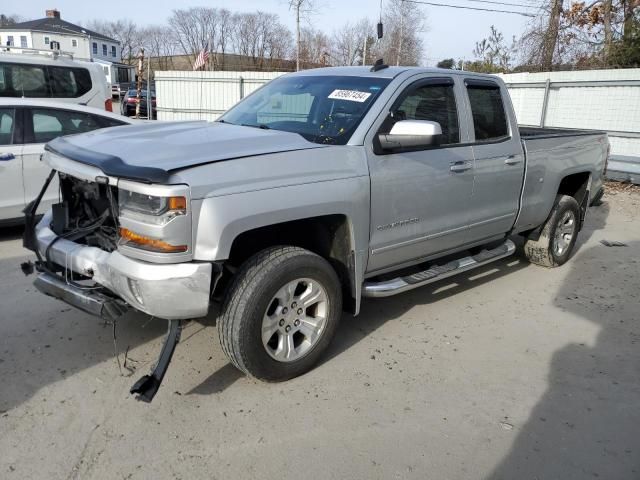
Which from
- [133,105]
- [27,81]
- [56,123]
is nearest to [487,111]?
[56,123]

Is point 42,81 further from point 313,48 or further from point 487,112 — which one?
point 313,48

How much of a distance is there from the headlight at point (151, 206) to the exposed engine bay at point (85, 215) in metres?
0.27

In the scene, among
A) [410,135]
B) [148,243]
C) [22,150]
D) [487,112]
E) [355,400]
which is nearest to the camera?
[148,243]

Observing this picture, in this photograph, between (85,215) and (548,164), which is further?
(548,164)

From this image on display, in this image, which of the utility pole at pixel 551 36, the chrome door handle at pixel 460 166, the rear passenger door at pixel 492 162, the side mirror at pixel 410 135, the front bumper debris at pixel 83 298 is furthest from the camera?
the utility pole at pixel 551 36

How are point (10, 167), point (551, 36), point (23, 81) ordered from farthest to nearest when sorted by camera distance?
1. point (551, 36)
2. point (23, 81)
3. point (10, 167)

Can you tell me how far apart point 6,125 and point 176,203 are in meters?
4.26

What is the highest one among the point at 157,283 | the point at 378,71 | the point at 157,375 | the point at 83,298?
the point at 378,71

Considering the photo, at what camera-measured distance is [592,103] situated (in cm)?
1227

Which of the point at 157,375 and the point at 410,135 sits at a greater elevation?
the point at 410,135

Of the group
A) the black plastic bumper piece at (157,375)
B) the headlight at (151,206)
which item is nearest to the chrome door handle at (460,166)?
the headlight at (151,206)

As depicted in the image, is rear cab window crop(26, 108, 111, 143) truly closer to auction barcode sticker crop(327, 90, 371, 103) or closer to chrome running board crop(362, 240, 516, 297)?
auction barcode sticker crop(327, 90, 371, 103)

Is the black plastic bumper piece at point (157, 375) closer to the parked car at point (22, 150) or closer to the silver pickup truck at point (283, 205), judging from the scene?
the silver pickup truck at point (283, 205)

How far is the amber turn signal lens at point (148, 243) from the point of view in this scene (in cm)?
274
